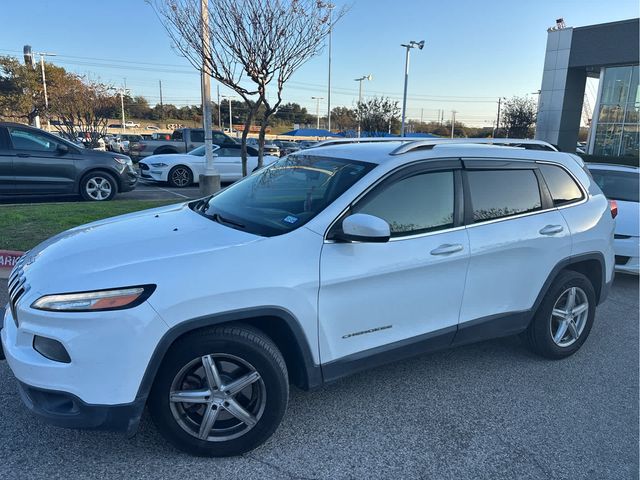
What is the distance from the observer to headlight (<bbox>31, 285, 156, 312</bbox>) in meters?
2.27

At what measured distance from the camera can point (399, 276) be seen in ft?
9.62

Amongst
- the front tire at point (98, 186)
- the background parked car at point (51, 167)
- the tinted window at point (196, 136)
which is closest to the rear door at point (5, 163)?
the background parked car at point (51, 167)

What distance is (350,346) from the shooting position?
285cm

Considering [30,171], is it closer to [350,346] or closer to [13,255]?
[13,255]

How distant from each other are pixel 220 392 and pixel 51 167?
8.79m

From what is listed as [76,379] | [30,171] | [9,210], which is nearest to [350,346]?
[76,379]

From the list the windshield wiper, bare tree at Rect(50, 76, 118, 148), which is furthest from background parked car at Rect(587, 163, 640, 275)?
bare tree at Rect(50, 76, 118, 148)

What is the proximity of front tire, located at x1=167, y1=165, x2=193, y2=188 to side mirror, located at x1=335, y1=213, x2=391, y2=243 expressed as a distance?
11786 mm

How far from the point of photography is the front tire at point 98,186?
10062 mm

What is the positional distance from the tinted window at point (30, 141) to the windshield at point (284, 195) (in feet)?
24.3

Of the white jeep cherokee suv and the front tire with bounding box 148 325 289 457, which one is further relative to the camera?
the front tire with bounding box 148 325 289 457

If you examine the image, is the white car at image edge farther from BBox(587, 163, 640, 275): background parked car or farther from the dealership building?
the dealership building

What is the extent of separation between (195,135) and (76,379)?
62.7 ft

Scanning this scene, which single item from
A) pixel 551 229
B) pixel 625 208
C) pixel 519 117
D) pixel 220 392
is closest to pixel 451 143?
pixel 551 229
